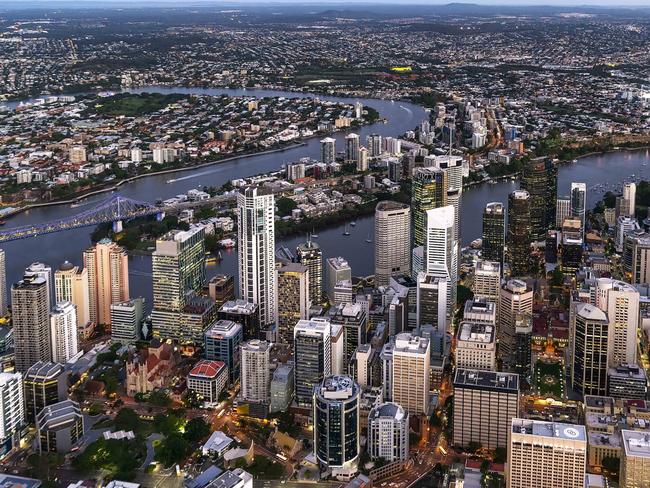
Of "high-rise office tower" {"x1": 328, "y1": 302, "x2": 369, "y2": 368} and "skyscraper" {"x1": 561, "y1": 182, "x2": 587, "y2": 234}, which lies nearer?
→ "high-rise office tower" {"x1": 328, "y1": 302, "x2": 369, "y2": 368}

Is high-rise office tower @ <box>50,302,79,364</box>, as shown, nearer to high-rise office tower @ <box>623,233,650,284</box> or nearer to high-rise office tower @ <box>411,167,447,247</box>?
high-rise office tower @ <box>411,167,447,247</box>

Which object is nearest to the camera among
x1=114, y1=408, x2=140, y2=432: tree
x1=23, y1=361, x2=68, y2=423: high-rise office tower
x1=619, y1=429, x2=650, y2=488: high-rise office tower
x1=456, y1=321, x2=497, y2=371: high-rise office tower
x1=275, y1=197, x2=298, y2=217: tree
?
x1=619, y1=429, x2=650, y2=488: high-rise office tower

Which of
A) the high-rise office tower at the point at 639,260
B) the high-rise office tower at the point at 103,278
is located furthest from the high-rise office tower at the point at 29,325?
the high-rise office tower at the point at 639,260

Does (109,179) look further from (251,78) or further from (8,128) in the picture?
(251,78)

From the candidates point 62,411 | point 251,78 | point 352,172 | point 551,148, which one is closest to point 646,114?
point 551,148

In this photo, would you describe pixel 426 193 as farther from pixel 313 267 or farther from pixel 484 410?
pixel 484 410

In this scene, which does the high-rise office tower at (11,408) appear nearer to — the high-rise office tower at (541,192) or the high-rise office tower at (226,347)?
the high-rise office tower at (226,347)

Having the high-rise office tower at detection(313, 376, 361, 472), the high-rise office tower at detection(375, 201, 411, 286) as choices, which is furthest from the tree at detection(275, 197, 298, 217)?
the high-rise office tower at detection(313, 376, 361, 472)

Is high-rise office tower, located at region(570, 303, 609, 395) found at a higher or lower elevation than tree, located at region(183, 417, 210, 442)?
higher
